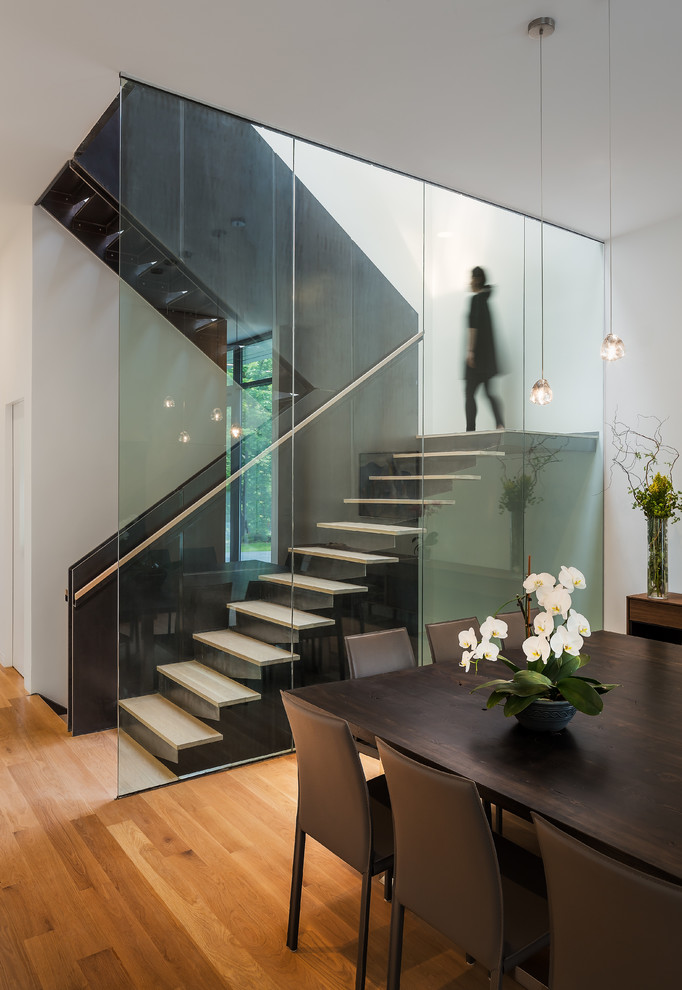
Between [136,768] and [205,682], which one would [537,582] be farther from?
[136,768]

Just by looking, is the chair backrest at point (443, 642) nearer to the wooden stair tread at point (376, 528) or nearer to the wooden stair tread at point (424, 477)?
the wooden stair tread at point (376, 528)

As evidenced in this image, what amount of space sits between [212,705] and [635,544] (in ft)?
11.4

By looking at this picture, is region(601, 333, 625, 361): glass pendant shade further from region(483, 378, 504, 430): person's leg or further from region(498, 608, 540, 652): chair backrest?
region(483, 378, 504, 430): person's leg

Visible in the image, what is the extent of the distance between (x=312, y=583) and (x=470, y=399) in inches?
68.3

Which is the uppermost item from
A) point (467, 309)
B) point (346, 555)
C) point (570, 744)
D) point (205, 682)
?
point (467, 309)

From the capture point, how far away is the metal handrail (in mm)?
3328

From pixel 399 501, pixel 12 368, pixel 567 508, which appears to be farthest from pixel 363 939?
pixel 12 368

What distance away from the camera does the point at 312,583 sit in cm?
387

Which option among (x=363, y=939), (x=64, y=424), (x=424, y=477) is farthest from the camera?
(x=64, y=424)

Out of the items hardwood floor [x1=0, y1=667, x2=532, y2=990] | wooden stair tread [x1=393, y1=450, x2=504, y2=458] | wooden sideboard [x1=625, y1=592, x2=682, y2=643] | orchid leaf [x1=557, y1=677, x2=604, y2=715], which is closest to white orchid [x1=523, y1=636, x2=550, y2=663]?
orchid leaf [x1=557, y1=677, x2=604, y2=715]

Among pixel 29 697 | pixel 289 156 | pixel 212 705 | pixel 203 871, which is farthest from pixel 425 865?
pixel 29 697

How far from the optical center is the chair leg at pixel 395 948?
1732 millimetres

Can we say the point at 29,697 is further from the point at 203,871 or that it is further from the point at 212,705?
the point at 203,871

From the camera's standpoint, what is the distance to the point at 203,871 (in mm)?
2611
